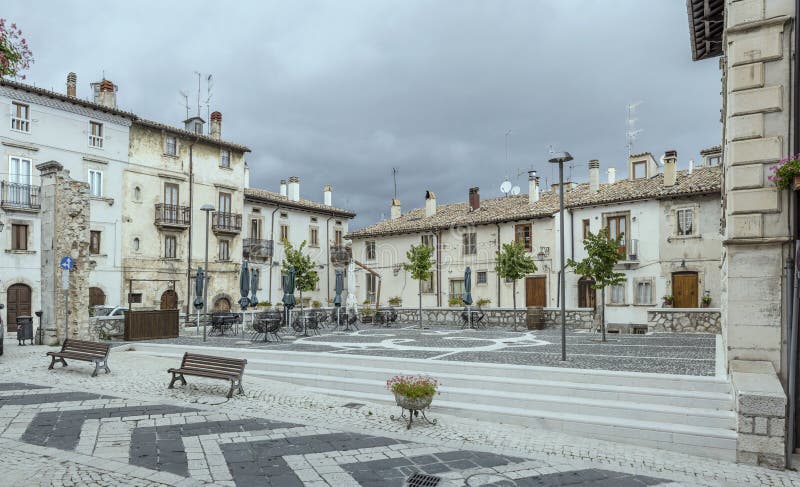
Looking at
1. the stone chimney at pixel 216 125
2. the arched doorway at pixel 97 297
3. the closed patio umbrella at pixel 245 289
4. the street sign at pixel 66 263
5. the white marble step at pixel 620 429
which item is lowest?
the white marble step at pixel 620 429

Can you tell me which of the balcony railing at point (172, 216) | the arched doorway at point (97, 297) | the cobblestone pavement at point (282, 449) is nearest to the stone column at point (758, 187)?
the cobblestone pavement at point (282, 449)

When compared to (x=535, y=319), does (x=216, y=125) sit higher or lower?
higher

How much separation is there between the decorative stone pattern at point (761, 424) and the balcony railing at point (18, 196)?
28.1 m

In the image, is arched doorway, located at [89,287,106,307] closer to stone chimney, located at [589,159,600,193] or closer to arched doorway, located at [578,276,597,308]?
arched doorway, located at [578,276,597,308]

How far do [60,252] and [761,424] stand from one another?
17747mm

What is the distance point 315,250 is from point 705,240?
2614 centimetres

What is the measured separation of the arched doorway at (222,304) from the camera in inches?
1316

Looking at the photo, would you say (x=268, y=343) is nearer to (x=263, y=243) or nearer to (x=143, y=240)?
(x=143, y=240)

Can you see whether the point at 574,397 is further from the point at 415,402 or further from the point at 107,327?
the point at 107,327

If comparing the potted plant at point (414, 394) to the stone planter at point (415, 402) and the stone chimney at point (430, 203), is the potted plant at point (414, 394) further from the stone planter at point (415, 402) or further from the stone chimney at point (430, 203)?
the stone chimney at point (430, 203)

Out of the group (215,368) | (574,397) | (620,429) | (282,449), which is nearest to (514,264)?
(574,397)

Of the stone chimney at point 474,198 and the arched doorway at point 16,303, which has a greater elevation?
the stone chimney at point 474,198

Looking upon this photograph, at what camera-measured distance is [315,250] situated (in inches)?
1655

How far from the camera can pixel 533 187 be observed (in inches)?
1330
